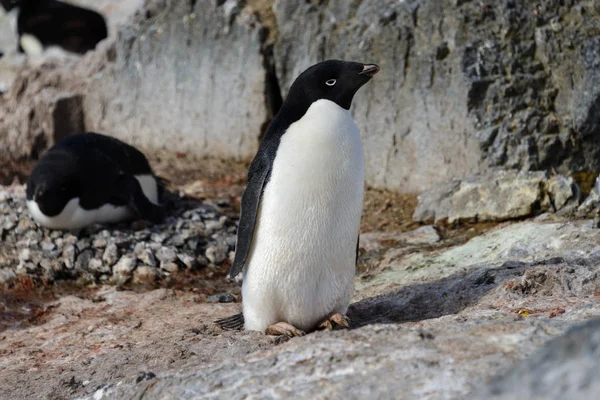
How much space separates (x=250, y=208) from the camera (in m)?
4.20

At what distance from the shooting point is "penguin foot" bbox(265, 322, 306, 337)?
4.06 metres

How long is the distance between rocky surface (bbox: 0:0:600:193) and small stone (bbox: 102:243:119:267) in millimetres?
2616

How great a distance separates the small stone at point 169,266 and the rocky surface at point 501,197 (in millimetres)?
2119

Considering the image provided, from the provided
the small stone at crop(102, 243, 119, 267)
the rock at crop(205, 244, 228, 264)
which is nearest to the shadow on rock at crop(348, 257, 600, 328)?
the rock at crop(205, 244, 228, 264)

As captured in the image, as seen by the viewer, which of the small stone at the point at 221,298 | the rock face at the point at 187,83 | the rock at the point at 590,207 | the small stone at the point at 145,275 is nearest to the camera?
the small stone at the point at 221,298

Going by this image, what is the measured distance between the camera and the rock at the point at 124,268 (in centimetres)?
650

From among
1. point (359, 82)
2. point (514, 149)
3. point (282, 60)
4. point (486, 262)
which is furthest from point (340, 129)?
point (282, 60)

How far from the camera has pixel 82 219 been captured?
6980mm

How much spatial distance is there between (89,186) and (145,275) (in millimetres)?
1182

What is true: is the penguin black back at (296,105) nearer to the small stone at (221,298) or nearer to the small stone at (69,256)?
the small stone at (221,298)

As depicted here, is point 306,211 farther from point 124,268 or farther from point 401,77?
point 401,77

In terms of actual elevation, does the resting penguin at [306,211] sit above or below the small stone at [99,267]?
above

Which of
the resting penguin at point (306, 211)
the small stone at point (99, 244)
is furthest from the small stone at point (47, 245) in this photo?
the resting penguin at point (306, 211)

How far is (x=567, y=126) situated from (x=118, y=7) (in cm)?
932
